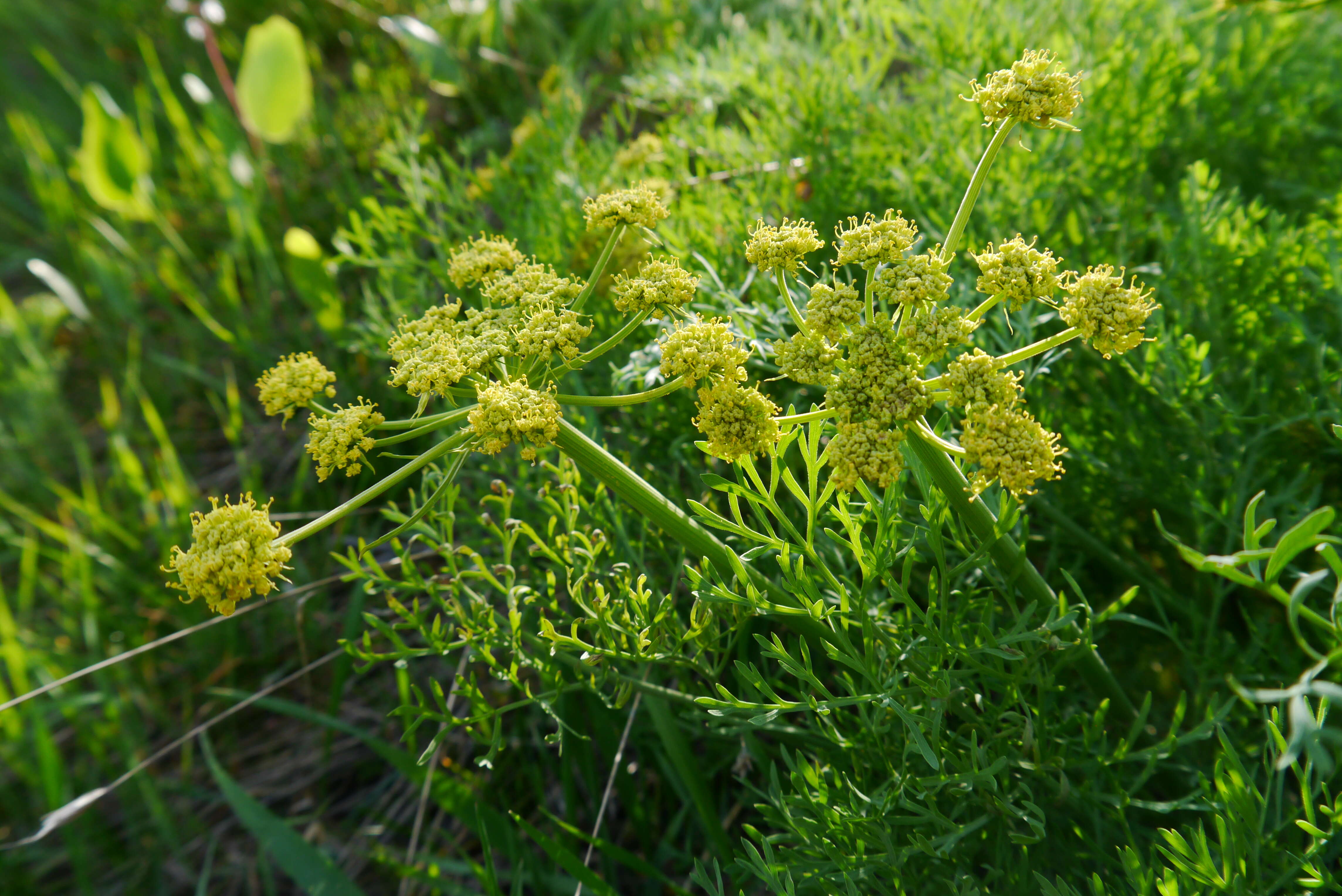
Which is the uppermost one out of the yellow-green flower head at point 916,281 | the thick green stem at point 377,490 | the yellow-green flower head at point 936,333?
the yellow-green flower head at point 916,281

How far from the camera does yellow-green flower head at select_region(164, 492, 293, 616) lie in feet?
3.02

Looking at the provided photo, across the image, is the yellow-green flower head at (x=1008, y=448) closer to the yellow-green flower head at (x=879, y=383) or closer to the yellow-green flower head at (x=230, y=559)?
the yellow-green flower head at (x=879, y=383)

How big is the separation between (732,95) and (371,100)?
72.8 inches

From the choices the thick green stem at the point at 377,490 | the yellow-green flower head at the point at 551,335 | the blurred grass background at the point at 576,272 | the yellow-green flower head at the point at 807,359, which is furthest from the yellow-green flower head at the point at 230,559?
the blurred grass background at the point at 576,272

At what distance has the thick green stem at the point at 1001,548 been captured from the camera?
98cm

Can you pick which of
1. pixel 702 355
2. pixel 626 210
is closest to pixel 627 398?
pixel 702 355

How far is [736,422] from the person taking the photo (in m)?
0.93

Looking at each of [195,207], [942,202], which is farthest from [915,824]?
[195,207]

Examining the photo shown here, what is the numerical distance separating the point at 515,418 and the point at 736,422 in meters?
0.24

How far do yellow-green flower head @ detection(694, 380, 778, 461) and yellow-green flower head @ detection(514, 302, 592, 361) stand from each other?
17 cm

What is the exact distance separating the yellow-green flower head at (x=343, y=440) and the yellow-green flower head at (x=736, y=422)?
399mm

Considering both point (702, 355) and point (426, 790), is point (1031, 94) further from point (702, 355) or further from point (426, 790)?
point (426, 790)

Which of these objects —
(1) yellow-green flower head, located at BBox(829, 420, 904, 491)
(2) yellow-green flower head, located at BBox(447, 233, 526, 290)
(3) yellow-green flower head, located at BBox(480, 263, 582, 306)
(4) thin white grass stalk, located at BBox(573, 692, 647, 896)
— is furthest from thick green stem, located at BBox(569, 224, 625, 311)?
(4) thin white grass stalk, located at BBox(573, 692, 647, 896)

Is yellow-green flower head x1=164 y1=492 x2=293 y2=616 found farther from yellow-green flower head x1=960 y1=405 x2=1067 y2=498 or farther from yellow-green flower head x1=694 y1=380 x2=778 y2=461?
yellow-green flower head x1=960 y1=405 x2=1067 y2=498
